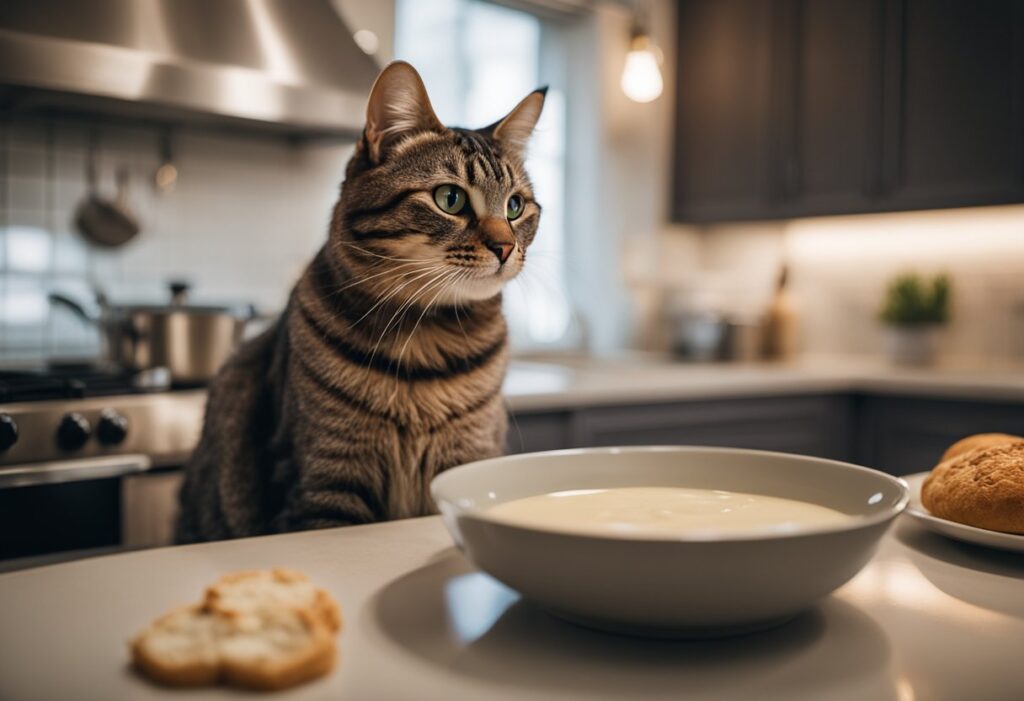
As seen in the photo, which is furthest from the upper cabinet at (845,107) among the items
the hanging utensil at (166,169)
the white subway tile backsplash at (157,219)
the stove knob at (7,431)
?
the stove knob at (7,431)

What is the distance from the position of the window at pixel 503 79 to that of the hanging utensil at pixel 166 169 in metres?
0.87

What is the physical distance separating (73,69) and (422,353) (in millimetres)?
1272

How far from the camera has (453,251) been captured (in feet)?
3.18

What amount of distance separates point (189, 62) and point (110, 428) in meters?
0.90

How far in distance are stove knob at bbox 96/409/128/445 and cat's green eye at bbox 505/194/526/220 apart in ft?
3.14

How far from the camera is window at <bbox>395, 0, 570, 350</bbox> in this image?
3.02 meters

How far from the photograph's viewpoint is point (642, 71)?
2910 mm

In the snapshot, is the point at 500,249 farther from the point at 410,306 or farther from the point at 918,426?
the point at 918,426

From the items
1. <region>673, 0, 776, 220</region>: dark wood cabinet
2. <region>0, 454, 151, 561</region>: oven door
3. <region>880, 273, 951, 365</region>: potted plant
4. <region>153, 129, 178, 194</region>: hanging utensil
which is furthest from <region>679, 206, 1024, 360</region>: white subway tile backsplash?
<region>0, 454, 151, 561</region>: oven door

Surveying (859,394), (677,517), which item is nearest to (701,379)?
(859,394)

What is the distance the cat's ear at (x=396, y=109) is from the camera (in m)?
0.94

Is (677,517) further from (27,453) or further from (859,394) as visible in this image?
(859,394)

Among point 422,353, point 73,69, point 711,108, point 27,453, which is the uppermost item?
point 711,108

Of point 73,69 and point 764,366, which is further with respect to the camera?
point 764,366
